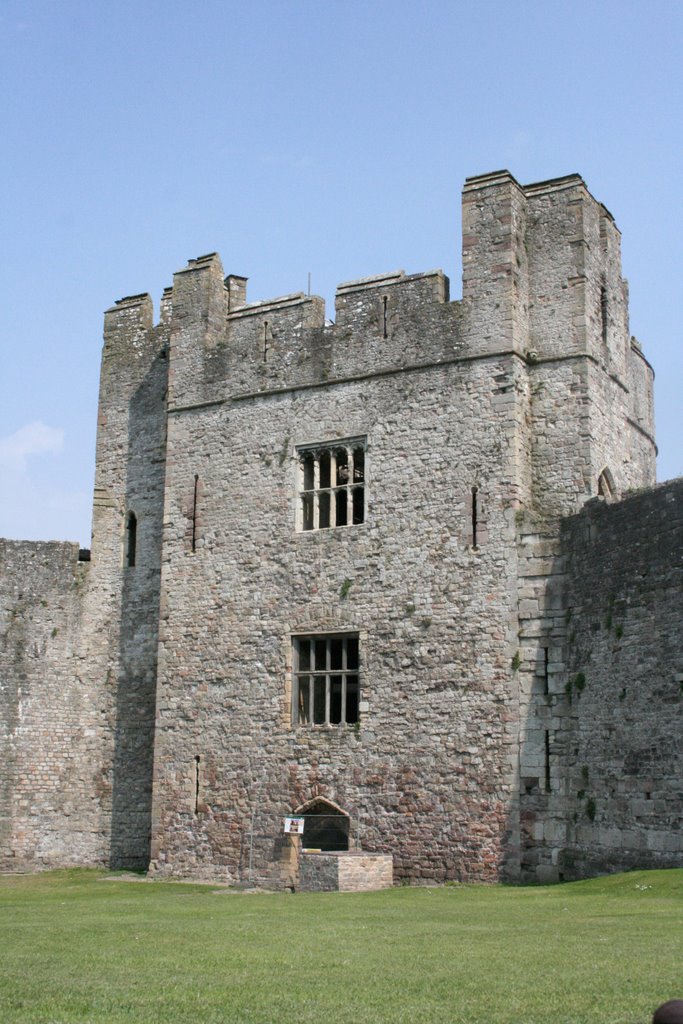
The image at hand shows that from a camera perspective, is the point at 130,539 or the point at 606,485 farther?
the point at 130,539

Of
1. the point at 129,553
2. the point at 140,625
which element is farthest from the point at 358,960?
the point at 129,553

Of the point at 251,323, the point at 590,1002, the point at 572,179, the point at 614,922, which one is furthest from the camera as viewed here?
the point at 251,323

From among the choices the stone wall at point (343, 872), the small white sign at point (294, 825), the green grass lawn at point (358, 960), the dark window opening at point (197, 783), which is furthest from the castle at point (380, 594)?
the green grass lawn at point (358, 960)

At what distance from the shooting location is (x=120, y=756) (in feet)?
90.8

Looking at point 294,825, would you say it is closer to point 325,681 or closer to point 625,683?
point 325,681

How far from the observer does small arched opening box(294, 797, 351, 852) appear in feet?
78.4

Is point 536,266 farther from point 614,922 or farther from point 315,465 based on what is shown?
point 614,922

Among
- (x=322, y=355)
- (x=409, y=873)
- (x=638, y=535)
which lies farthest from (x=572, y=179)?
(x=409, y=873)

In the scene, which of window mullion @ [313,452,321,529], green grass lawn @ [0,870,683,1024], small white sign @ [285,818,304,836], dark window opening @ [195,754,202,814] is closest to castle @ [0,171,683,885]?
dark window opening @ [195,754,202,814]

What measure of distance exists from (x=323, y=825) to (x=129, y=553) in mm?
7905

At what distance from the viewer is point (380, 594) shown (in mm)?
24172

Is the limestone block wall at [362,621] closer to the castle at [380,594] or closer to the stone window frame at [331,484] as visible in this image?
the castle at [380,594]

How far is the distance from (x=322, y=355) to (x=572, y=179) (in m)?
5.87

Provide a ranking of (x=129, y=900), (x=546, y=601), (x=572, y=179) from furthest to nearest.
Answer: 1. (x=572, y=179)
2. (x=546, y=601)
3. (x=129, y=900)
